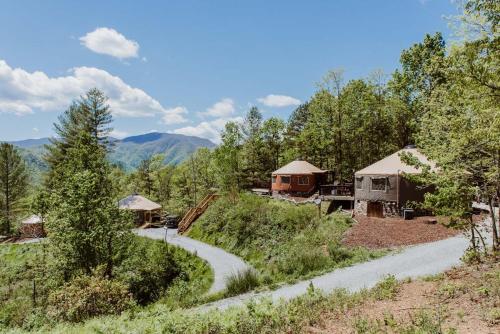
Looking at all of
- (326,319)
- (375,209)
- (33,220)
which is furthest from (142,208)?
(326,319)

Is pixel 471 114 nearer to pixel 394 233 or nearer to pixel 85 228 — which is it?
pixel 394 233

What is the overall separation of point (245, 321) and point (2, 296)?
2013 cm

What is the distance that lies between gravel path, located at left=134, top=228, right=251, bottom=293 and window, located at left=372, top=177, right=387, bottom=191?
11.7 m

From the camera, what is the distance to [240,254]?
2197 centimetres

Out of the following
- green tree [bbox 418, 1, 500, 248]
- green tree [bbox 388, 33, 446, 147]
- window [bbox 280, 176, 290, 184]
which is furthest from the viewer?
window [bbox 280, 176, 290, 184]

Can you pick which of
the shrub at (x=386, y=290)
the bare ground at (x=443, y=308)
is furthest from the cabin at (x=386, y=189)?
the bare ground at (x=443, y=308)

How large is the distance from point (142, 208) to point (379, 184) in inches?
923

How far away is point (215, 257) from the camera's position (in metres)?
21.5

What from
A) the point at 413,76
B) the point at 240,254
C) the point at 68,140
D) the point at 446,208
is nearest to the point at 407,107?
the point at 413,76

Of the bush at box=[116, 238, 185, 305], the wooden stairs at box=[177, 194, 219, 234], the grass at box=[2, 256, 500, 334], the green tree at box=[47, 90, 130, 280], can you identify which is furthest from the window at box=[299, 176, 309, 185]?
the grass at box=[2, 256, 500, 334]

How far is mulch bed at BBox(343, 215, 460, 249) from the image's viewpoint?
1664 cm

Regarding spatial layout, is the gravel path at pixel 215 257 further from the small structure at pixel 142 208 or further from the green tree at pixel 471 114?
the green tree at pixel 471 114

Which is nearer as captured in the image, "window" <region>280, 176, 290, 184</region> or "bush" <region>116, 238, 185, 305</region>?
"bush" <region>116, 238, 185, 305</region>

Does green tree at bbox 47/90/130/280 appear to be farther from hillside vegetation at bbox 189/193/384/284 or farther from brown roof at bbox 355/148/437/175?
brown roof at bbox 355/148/437/175
